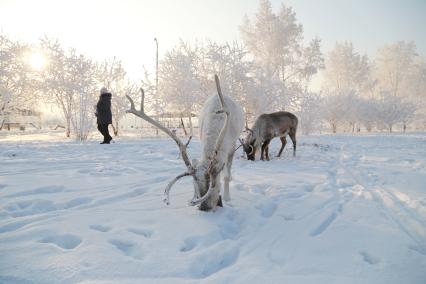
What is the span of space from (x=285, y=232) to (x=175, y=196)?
5.74 feet

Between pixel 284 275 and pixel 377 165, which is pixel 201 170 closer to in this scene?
pixel 284 275

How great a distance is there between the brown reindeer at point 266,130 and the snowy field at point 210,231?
3072 millimetres

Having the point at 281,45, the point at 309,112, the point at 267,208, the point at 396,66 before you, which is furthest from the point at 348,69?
the point at 267,208

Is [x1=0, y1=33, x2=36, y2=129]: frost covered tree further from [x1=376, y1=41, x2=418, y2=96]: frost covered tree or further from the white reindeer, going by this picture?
[x1=376, y1=41, x2=418, y2=96]: frost covered tree

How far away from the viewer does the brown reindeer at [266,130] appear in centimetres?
850

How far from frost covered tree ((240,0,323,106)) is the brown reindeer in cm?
1891

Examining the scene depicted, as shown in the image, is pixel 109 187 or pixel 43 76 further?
pixel 43 76

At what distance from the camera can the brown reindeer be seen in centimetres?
850

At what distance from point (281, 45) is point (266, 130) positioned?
21.2 metres

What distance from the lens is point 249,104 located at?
20.4m

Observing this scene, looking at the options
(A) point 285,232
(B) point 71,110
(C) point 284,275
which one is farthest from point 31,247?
(B) point 71,110

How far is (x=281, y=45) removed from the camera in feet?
90.2

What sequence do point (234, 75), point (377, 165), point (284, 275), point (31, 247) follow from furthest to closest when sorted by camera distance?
point (234, 75), point (377, 165), point (31, 247), point (284, 275)

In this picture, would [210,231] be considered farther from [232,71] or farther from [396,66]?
[396,66]
